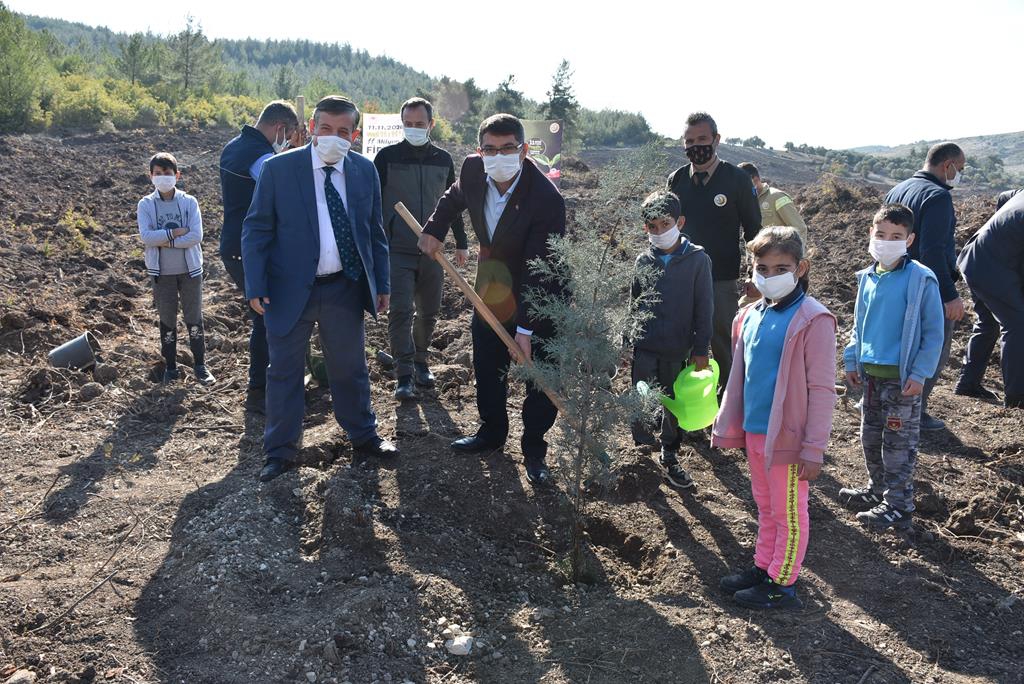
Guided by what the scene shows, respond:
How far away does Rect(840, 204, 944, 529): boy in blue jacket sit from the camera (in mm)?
3729

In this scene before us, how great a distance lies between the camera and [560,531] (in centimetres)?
385

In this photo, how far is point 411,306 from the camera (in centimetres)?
520

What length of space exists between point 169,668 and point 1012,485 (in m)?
4.60

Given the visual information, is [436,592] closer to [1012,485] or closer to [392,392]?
[392,392]

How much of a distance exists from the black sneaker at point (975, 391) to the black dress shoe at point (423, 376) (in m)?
4.35

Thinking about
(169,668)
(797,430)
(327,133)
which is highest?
(327,133)

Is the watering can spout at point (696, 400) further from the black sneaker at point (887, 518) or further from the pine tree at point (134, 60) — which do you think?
the pine tree at point (134, 60)

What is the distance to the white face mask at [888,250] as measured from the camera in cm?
376

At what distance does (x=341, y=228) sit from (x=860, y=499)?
10.6 feet

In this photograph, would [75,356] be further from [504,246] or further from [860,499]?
[860,499]

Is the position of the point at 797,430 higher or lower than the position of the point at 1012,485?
higher

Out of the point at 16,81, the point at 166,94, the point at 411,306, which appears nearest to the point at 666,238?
the point at 411,306

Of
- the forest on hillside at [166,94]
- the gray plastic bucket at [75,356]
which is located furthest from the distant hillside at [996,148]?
the gray plastic bucket at [75,356]

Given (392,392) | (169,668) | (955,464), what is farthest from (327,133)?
(955,464)
